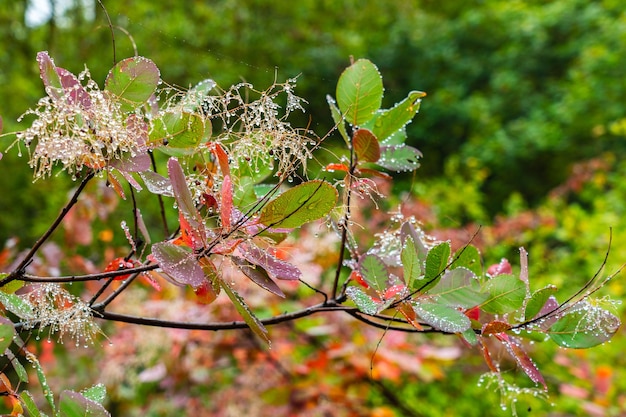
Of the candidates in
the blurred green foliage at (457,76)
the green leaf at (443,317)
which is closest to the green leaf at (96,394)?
the green leaf at (443,317)

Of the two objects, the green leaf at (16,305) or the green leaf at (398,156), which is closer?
the green leaf at (16,305)

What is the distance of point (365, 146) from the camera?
1.65 ft

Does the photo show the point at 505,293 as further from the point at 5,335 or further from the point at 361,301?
the point at 5,335

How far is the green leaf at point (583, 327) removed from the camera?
0.49 m

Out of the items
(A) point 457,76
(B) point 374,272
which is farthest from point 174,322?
(A) point 457,76

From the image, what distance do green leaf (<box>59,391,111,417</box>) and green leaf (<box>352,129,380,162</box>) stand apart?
10.7 inches

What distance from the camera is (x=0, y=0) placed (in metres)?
3.28

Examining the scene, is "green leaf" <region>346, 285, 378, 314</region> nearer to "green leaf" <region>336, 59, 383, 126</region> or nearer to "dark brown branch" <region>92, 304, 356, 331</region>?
"dark brown branch" <region>92, 304, 356, 331</region>

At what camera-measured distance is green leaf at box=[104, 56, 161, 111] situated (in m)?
0.44

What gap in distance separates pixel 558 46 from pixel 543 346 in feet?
13.9

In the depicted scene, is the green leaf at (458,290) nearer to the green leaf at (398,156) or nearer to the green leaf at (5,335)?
the green leaf at (398,156)

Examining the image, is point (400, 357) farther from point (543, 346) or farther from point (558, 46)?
point (558, 46)

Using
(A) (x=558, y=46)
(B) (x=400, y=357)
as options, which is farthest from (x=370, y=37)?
(B) (x=400, y=357)

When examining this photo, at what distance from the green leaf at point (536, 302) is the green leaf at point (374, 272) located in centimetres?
11
